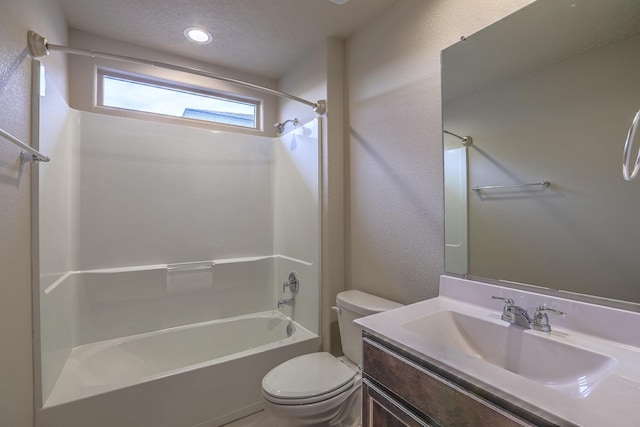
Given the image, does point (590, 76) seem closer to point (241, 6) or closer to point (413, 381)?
point (413, 381)

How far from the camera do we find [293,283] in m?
2.42

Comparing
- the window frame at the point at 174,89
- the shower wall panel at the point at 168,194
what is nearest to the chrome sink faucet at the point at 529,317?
the shower wall panel at the point at 168,194

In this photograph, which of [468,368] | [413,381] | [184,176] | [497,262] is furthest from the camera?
[184,176]

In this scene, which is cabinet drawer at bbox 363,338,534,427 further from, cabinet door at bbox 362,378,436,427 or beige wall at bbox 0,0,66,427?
beige wall at bbox 0,0,66,427

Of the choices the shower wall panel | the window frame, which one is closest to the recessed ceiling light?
the window frame

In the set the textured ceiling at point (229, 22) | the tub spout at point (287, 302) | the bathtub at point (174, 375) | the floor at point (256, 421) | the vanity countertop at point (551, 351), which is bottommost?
the floor at point (256, 421)

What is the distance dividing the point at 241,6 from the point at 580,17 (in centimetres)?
166

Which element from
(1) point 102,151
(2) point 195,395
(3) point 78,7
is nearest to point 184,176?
(1) point 102,151

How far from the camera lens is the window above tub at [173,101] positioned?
7.31 feet

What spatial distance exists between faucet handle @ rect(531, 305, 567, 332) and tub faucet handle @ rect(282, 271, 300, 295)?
1677 mm

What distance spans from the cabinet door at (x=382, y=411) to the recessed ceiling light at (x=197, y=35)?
2.31 metres

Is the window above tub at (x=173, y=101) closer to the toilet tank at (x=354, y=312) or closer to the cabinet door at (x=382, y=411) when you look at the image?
the toilet tank at (x=354, y=312)

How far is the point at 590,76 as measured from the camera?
3.23 ft

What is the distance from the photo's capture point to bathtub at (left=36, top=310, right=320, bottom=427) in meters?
1.44
